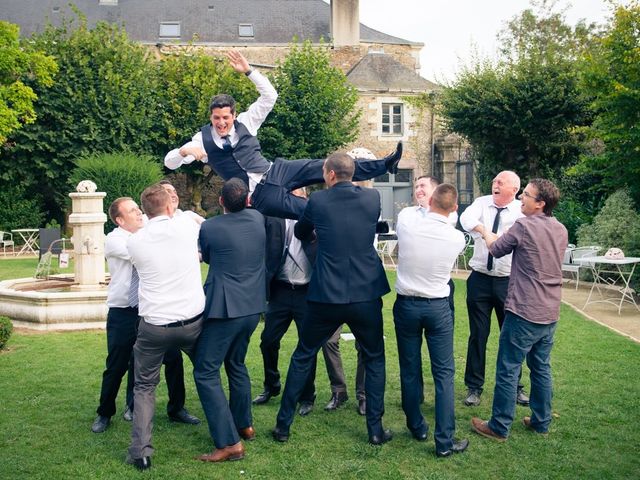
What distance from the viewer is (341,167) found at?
5398 mm

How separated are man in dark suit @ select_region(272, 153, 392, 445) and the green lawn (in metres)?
0.61

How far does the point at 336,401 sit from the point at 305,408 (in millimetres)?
331

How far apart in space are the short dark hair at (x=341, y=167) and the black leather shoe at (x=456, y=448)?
88.6 inches

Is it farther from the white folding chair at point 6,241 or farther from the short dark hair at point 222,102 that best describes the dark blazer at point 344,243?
the white folding chair at point 6,241

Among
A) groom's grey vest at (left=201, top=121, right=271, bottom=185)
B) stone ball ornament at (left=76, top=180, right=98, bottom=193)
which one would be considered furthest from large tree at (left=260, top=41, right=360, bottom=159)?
groom's grey vest at (left=201, top=121, right=271, bottom=185)

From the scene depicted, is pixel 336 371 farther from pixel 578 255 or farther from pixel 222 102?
pixel 578 255

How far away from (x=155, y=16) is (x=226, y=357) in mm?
35424

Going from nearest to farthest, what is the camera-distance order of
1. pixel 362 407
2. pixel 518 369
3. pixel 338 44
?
pixel 518 369 → pixel 362 407 → pixel 338 44

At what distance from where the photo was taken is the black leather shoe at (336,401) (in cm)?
663

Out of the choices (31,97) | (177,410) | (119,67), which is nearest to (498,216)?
(177,410)

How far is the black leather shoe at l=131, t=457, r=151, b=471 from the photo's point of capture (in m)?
5.19

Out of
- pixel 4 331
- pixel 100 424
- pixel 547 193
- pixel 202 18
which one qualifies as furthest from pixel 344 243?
pixel 202 18

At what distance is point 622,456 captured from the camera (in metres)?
5.49

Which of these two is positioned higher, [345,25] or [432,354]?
[345,25]
